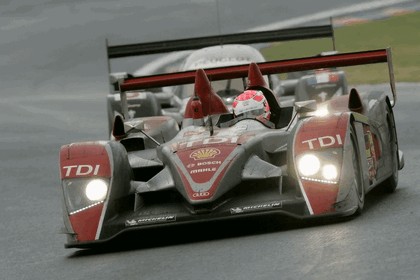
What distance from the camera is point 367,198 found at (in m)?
11.5

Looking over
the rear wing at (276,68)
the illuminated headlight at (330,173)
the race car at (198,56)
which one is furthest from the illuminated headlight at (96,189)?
the race car at (198,56)

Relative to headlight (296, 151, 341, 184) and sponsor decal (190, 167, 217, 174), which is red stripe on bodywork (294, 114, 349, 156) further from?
sponsor decal (190, 167, 217, 174)

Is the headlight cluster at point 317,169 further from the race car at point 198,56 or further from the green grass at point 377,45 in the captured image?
the green grass at point 377,45

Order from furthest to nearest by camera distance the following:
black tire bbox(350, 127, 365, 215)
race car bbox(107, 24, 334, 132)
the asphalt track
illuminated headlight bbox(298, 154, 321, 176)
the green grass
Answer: the green grass, race car bbox(107, 24, 334, 132), black tire bbox(350, 127, 365, 215), illuminated headlight bbox(298, 154, 321, 176), the asphalt track

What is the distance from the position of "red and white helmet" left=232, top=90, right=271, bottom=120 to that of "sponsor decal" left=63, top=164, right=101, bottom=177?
162 cm

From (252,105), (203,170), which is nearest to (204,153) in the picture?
(203,170)

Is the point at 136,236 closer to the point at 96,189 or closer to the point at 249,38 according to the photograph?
the point at 96,189

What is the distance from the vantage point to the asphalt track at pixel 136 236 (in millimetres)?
8234

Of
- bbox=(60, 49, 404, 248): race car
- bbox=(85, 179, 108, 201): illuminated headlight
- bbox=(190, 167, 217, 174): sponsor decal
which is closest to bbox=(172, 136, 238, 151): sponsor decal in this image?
bbox=(60, 49, 404, 248): race car

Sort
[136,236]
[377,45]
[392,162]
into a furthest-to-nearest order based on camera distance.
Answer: [377,45]
[392,162]
[136,236]

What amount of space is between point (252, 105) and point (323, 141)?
1.64m

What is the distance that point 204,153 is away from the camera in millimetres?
10094

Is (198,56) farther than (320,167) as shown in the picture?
Yes

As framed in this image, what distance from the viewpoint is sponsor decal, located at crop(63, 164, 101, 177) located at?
10.3m
